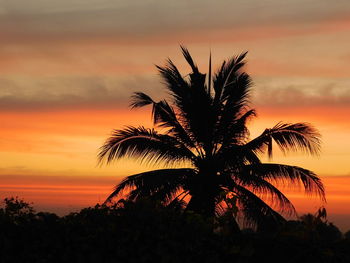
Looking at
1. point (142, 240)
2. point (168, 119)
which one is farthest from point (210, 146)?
point (142, 240)

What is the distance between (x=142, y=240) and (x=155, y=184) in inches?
579

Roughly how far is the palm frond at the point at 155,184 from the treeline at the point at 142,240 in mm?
14257

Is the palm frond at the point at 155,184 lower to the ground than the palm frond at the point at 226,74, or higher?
lower

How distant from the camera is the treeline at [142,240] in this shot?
21.6ft

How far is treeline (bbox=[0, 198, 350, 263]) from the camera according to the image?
21.6 ft

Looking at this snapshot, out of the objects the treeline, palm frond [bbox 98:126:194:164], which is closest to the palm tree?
palm frond [bbox 98:126:194:164]

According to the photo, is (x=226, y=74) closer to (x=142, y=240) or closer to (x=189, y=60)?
(x=189, y=60)

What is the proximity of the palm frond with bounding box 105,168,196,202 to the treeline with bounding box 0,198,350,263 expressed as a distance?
14257mm

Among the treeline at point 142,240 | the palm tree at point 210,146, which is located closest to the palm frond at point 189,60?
the palm tree at point 210,146

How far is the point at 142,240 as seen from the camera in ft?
21.8

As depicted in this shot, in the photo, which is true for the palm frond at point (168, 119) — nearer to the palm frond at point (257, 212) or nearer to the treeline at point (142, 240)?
the palm frond at point (257, 212)

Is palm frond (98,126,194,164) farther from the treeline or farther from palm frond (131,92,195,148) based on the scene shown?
the treeline

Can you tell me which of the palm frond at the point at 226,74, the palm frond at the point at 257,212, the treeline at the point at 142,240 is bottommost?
the treeline at the point at 142,240

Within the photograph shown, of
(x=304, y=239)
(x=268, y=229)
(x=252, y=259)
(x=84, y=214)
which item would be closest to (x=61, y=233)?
(x=84, y=214)
